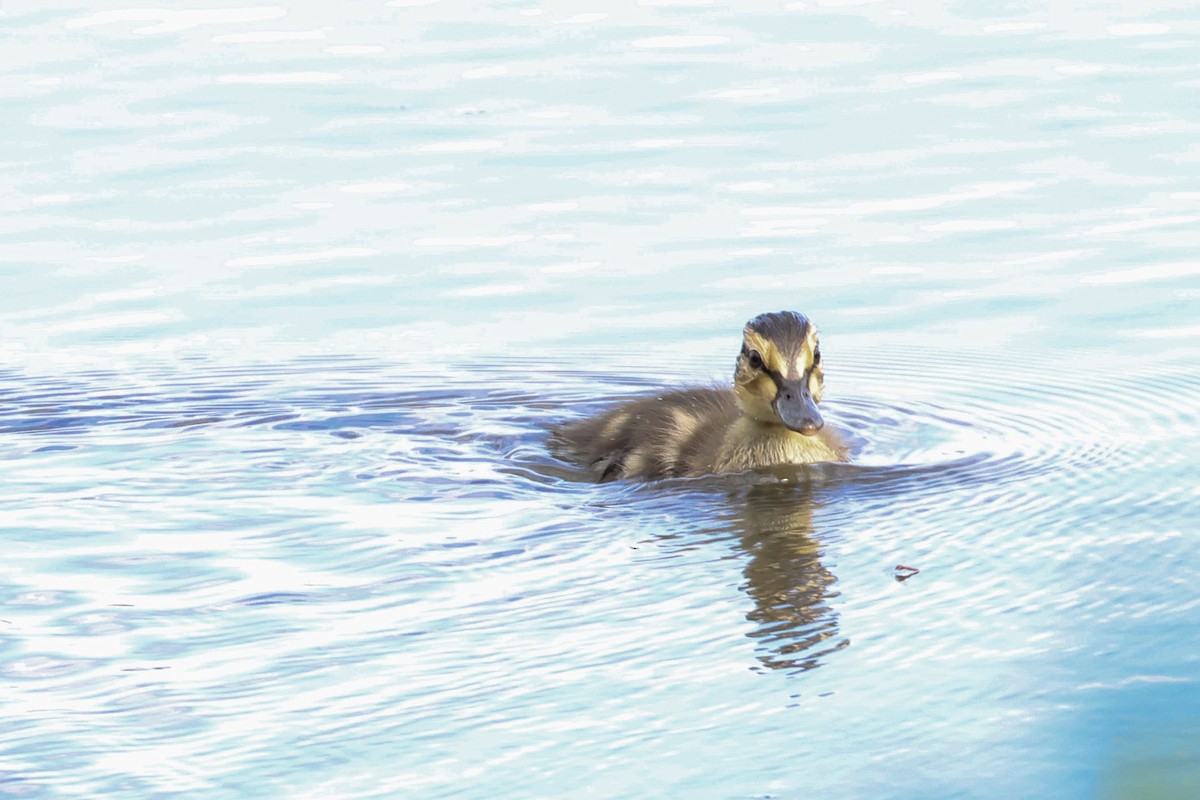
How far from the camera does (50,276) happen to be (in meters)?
8.31

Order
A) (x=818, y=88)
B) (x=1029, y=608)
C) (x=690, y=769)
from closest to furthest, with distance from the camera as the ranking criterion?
(x=690, y=769) → (x=1029, y=608) → (x=818, y=88)

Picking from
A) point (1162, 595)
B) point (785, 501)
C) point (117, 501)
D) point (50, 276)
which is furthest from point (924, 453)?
point (50, 276)

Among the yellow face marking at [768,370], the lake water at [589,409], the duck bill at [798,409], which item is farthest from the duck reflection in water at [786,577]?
the yellow face marking at [768,370]

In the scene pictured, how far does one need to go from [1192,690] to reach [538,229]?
17.8ft

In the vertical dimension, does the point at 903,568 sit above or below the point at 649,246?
below

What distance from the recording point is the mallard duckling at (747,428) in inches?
235

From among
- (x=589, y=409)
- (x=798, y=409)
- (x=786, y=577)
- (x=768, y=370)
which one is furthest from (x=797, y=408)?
(x=786, y=577)

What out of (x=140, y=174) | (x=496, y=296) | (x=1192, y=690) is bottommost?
(x=1192, y=690)

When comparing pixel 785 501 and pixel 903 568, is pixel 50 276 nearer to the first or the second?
pixel 785 501

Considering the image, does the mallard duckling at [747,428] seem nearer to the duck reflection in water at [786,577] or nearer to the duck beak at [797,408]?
the duck beak at [797,408]

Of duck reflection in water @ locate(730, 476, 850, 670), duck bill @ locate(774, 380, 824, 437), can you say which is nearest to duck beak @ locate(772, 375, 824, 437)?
duck bill @ locate(774, 380, 824, 437)

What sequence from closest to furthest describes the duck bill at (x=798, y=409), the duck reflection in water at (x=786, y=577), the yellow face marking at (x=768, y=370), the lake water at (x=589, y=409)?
the lake water at (x=589, y=409)
the duck reflection in water at (x=786, y=577)
the duck bill at (x=798, y=409)
the yellow face marking at (x=768, y=370)

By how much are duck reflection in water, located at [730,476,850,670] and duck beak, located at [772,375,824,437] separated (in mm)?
171

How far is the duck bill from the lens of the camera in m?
5.78
